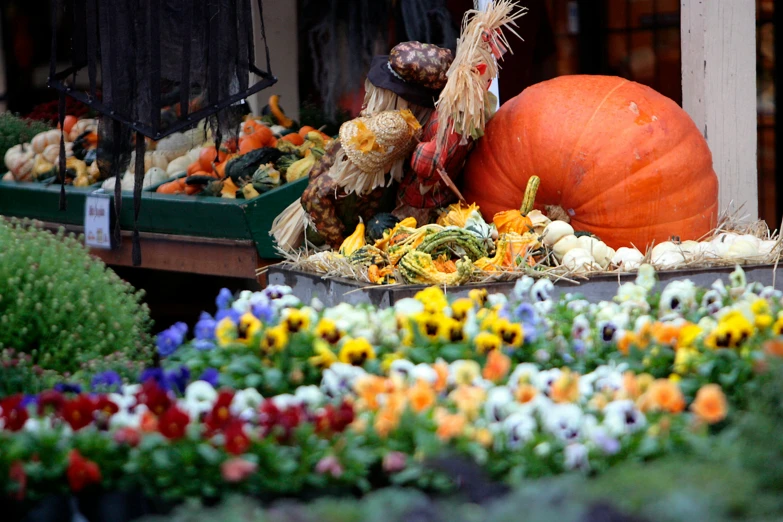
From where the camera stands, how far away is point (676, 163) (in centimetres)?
394

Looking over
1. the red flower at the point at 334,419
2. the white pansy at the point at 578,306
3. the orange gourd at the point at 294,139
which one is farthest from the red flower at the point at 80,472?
the orange gourd at the point at 294,139

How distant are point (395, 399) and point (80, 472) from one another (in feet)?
2.05

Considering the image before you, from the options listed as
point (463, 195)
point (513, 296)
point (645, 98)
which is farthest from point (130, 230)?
point (513, 296)

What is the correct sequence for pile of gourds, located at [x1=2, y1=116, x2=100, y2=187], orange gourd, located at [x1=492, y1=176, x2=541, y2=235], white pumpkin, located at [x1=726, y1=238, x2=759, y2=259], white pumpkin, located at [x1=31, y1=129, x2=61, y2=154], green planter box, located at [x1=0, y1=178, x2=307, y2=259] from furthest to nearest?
white pumpkin, located at [x1=31, y1=129, x2=61, y2=154] < pile of gourds, located at [x1=2, y1=116, x2=100, y2=187] < green planter box, located at [x1=0, y1=178, x2=307, y2=259] < orange gourd, located at [x1=492, y1=176, x2=541, y2=235] < white pumpkin, located at [x1=726, y1=238, x2=759, y2=259]

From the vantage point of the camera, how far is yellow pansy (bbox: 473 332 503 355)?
236cm

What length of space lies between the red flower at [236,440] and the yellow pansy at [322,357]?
0.46 metres

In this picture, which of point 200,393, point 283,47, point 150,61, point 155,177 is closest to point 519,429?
point 200,393

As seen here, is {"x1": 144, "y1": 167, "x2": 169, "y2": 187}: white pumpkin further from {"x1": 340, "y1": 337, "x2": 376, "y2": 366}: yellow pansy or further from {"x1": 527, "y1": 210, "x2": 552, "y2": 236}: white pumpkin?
{"x1": 340, "y1": 337, "x2": 376, "y2": 366}: yellow pansy

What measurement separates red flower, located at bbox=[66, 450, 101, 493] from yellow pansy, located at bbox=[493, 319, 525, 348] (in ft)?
3.28

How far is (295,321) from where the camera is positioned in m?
2.43

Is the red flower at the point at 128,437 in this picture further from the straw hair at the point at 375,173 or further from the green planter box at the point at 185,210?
the green planter box at the point at 185,210

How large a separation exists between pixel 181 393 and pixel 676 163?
240 centimetres

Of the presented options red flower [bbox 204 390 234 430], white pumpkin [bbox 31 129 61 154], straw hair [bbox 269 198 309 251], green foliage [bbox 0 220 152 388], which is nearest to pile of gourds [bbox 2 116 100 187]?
white pumpkin [bbox 31 129 61 154]

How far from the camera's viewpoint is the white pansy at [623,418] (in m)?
1.93
